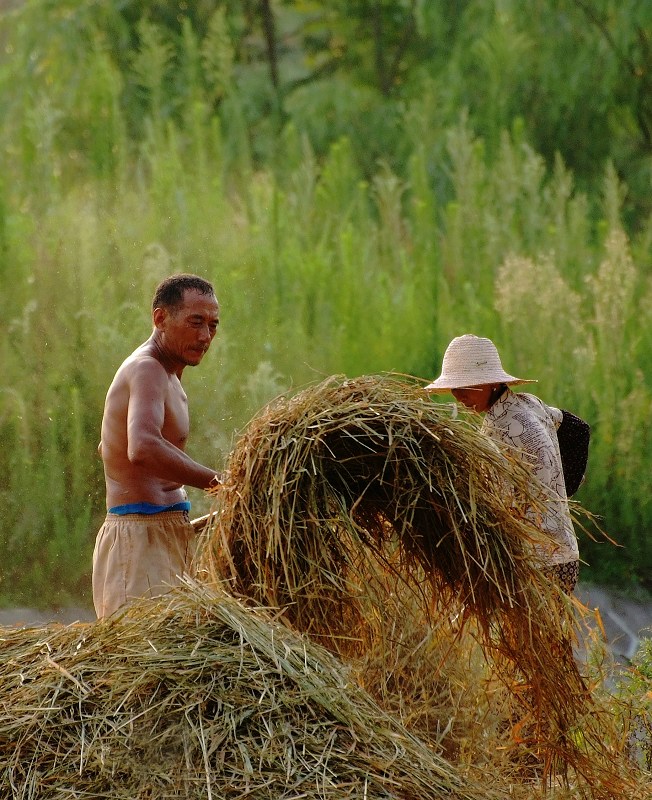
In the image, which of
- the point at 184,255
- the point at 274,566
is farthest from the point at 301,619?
the point at 184,255

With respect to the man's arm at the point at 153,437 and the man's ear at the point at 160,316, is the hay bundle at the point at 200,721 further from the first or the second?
the man's ear at the point at 160,316

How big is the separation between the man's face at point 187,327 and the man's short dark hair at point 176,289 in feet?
0.04

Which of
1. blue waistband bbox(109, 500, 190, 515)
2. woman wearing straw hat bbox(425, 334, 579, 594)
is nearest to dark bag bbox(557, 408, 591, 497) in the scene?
woman wearing straw hat bbox(425, 334, 579, 594)

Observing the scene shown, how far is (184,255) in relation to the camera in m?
7.89

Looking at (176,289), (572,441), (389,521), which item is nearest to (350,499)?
(389,521)

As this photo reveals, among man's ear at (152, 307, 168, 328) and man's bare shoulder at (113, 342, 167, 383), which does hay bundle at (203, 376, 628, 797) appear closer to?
man's bare shoulder at (113, 342, 167, 383)

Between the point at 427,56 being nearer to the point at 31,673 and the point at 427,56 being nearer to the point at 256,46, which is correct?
the point at 256,46

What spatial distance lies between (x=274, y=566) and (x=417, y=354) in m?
4.50

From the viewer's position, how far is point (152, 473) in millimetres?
3527

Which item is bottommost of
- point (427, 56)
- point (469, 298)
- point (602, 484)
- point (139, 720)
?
point (602, 484)

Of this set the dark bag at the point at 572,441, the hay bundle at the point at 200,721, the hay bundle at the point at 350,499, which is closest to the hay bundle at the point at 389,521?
the hay bundle at the point at 350,499

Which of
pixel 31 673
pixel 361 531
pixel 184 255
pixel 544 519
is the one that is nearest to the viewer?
pixel 31 673

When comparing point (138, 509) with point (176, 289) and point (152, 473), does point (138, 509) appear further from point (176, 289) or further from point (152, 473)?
point (176, 289)

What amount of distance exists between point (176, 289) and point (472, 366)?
0.97 metres
